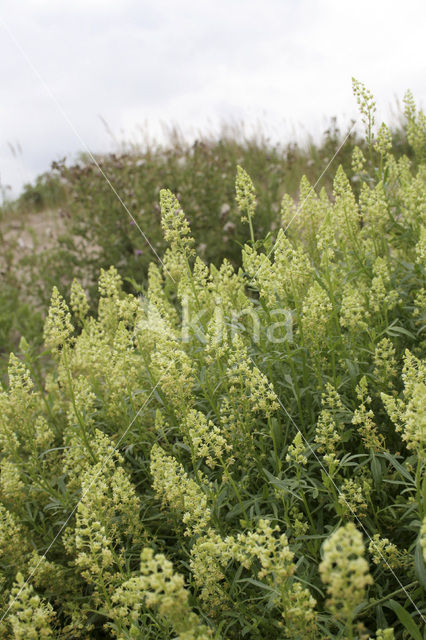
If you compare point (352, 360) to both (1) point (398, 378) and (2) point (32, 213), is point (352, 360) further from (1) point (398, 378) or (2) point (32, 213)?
(2) point (32, 213)

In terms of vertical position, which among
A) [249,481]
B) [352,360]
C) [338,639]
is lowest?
[338,639]

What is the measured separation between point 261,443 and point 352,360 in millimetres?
915

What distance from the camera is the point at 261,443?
325 cm

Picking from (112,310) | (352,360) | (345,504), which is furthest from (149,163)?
(345,504)

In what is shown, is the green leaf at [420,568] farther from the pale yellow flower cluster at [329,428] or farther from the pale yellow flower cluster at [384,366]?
the pale yellow flower cluster at [384,366]

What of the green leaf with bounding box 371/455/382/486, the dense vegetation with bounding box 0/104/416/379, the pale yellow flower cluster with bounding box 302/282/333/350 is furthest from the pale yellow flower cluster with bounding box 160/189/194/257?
the dense vegetation with bounding box 0/104/416/379

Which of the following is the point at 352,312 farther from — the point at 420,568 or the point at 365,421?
the point at 420,568

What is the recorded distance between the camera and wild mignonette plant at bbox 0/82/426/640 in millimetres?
2453

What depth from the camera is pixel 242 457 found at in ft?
10.4

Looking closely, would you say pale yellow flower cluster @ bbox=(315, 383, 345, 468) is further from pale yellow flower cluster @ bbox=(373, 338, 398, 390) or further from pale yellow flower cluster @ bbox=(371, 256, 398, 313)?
pale yellow flower cluster @ bbox=(371, 256, 398, 313)

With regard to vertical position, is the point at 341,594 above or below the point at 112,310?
below

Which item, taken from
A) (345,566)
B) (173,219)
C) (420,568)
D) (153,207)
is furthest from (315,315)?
(153,207)

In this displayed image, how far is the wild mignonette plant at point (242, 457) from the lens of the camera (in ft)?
8.05

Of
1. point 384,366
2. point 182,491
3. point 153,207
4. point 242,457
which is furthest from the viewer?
point 153,207
